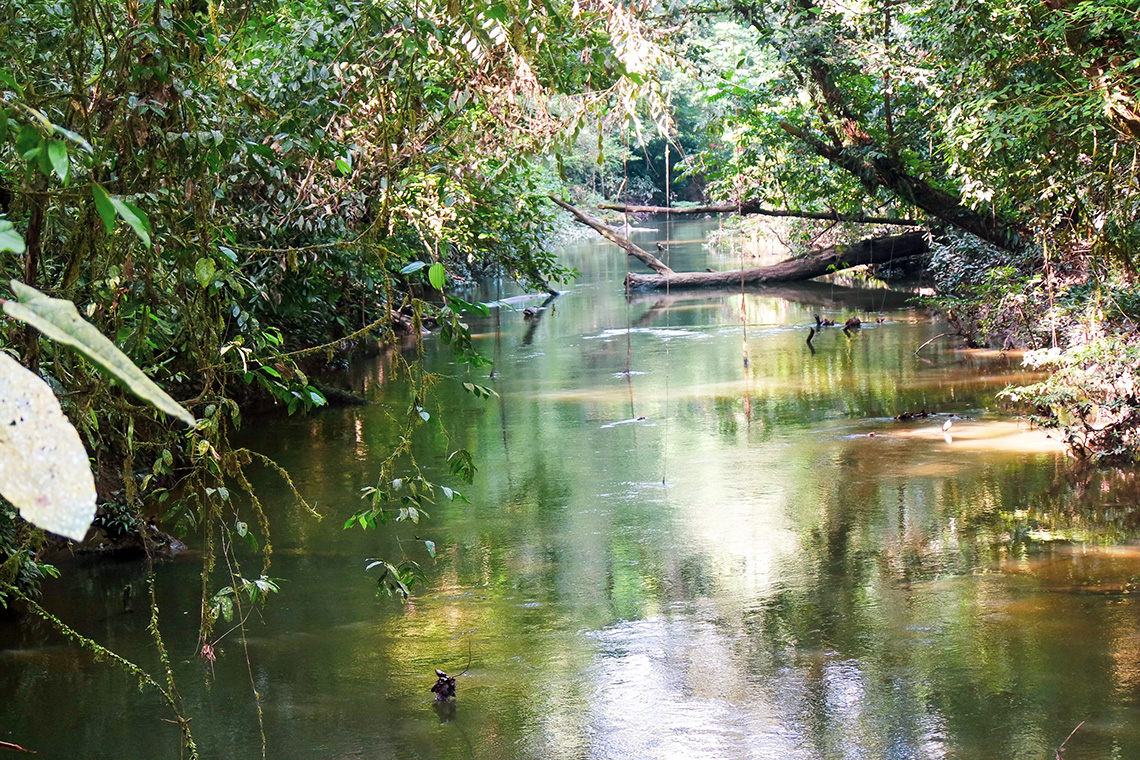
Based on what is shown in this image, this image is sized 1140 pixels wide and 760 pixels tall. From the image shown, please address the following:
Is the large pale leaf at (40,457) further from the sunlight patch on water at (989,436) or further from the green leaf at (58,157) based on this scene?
the sunlight patch on water at (989,436)

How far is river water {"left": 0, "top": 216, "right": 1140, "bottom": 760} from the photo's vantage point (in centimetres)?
427

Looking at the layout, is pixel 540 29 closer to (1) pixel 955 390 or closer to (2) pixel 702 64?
(1) pixel 955 390

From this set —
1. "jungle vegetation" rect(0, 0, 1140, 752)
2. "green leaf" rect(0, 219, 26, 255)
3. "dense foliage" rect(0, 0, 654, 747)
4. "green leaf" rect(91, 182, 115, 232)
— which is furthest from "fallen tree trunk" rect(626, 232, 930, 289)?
"green leaf" rect(0, 219, 26, 255)

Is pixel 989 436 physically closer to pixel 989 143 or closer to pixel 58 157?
pixel 989 143

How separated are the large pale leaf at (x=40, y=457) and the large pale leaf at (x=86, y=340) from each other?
0.02 m

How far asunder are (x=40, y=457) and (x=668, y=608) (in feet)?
17.1

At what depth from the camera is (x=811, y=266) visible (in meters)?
19.9

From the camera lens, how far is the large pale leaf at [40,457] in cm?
41

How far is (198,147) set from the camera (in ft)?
8.48

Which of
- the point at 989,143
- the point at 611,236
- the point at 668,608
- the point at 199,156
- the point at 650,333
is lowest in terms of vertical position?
the point at 668,608

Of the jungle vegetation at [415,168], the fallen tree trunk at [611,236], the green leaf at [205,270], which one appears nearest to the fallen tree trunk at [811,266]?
the fallen tree trunk at [611,236]

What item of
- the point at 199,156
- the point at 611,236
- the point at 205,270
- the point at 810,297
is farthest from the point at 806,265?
the point at 205,270

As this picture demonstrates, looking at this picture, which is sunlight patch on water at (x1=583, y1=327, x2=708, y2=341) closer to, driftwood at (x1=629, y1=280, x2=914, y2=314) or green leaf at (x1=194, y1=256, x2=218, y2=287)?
driftwood at (x1=629, y1=280, x2=914, y2=314)

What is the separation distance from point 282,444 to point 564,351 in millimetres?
5123
